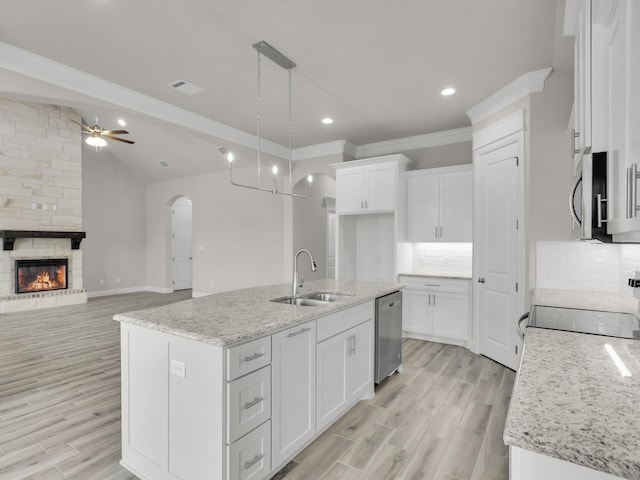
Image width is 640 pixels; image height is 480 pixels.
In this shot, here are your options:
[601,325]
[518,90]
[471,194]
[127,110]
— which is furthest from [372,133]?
[601,325]

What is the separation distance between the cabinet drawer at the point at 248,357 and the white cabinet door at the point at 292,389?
0.06 metres

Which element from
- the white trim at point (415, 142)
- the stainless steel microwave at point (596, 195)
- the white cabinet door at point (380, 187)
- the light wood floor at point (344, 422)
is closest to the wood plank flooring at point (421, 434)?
the light wood floor at point (344, 422)

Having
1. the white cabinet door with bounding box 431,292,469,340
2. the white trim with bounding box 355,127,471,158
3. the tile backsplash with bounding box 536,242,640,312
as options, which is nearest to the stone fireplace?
the white trim with bounding box 355,127,471,158

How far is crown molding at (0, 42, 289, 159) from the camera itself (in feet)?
10.1

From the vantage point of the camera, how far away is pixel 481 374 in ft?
11.8

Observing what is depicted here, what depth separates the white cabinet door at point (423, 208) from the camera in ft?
16.0

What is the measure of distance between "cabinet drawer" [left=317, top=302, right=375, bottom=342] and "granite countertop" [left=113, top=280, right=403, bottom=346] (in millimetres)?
61

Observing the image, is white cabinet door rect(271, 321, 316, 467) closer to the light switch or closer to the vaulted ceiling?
the light switch

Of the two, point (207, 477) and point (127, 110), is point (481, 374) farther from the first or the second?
point (127, 110)

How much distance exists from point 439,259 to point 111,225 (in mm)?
7814

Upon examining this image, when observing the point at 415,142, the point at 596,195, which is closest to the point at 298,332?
the point at 596,195

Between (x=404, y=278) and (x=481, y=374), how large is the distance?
1613 mm

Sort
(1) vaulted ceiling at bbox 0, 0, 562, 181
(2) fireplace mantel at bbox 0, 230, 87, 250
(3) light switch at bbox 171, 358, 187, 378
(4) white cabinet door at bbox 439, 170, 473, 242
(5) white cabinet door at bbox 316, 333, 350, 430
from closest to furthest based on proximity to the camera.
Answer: (3) light switch at bbox 171, 358, 187, 378 < (5) white cabinet door at bbox 316, 333, 350, 430 < (1) vaulted ceiling at bbox 0, 0, 562, 181 < (4) white cabinet door at bbox 439, 170, 473, 242 < (2) fireplace mantel at bbox 0, 230, 87, 250

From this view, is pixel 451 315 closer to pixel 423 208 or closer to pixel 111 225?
pixel 423 208
